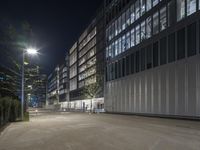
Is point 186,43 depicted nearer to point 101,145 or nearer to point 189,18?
point 189,18

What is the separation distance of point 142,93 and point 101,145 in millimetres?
29983

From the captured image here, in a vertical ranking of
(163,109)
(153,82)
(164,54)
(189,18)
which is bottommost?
(163,109)

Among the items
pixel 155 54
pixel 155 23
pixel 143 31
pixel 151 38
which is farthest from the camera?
pixel 143 31

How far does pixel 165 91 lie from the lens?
33594mm

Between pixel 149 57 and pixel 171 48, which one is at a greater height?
pixel 171 48

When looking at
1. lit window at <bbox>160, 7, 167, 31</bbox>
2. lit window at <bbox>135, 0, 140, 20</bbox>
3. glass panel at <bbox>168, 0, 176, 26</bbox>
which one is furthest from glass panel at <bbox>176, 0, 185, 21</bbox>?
lit window at <bbox>135, 0, 140, 20</bbox>

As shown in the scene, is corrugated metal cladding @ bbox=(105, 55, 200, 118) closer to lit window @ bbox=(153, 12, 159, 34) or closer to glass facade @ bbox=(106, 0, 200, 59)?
lit window @ bbox=(153, 12, 159, 34)

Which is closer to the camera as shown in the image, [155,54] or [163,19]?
[163,19]

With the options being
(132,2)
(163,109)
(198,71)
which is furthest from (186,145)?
(132,2)

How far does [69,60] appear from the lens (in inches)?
4818

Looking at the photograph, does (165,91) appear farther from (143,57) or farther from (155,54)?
(143,57)

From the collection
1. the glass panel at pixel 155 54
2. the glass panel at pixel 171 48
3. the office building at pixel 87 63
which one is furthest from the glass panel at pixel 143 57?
the office building at pixel 87 63

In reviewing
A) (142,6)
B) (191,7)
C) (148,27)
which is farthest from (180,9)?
(142,6)

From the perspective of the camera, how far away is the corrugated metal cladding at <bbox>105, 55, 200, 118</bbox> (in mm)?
28234
